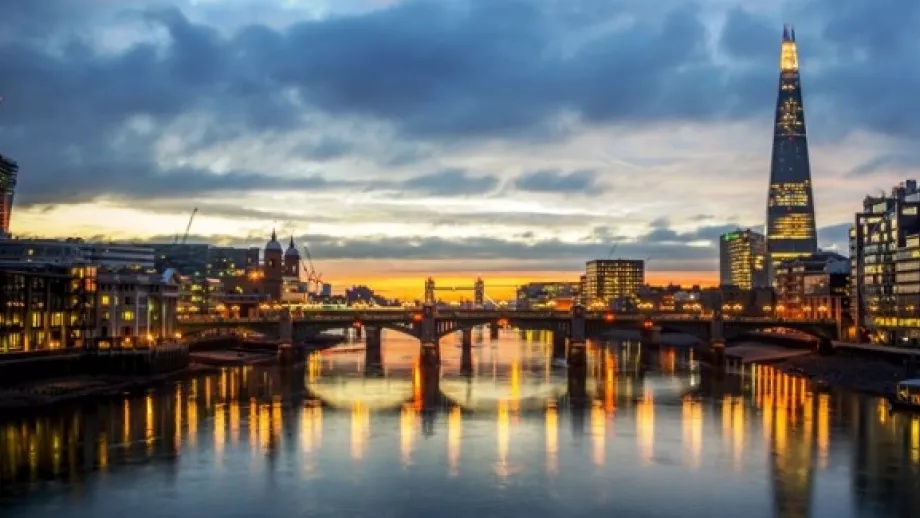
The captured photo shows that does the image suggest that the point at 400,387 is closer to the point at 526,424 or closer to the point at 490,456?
the point at 526,424

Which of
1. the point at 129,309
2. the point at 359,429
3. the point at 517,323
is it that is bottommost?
the point at 359,429

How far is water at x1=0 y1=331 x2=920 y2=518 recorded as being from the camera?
4988 cm

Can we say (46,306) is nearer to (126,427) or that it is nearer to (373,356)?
(126,427)

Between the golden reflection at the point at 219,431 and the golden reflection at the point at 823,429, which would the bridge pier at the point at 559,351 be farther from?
the golden reflection at the point at 219,431

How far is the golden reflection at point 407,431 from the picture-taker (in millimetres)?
63312

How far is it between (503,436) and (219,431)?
2028 cm

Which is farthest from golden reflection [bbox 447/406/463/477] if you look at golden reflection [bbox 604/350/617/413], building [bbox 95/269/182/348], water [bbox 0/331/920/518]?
building [bbox 95/269/182/348]

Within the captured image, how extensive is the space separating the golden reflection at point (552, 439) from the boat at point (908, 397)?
93.3ft

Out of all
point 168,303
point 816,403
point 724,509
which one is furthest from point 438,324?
point 724,509

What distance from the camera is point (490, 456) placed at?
208 feet

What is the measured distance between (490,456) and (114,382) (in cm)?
5269

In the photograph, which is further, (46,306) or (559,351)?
(559,351)

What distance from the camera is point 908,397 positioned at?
83562 millimetres

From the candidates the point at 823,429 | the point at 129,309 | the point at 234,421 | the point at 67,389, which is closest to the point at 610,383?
the point at 823,429
